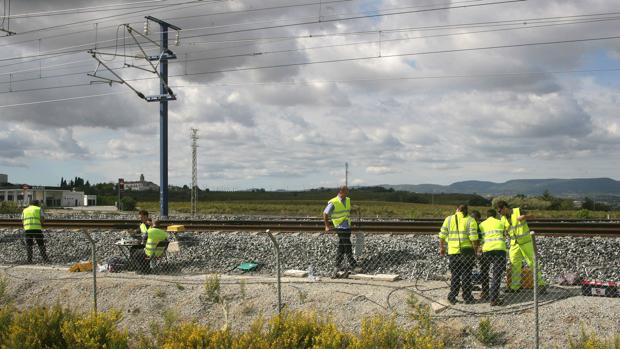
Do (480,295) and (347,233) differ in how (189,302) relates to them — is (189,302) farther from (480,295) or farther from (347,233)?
(480,295)

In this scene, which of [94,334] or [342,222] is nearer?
[94,334]

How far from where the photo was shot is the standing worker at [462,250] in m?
10.2

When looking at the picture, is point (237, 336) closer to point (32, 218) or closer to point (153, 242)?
point (153, 242)

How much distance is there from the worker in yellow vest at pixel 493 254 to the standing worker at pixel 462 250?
0.61ft

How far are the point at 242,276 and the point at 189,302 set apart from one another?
5.61 feet

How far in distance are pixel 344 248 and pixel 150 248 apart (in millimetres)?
4380

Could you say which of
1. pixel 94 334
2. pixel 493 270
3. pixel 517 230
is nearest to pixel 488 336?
pixel 493 270

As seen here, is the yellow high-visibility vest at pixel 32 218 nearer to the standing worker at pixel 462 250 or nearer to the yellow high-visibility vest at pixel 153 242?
the yellow high-visibility vest at pixel 153 242

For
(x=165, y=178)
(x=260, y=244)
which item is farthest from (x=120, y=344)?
(x=165, y=178)

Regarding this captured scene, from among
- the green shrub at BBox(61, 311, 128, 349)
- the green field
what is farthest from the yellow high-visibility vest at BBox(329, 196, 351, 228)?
the green field

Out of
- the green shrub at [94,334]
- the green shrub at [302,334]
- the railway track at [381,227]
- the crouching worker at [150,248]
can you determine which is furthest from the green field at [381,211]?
the green shrub at [94,334]

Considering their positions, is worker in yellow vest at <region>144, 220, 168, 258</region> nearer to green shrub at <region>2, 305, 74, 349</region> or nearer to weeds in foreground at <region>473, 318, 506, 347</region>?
green shrub at <region>2, 305, 74, 349</region>

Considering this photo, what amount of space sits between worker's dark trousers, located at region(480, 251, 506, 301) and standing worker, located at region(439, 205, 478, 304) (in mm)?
222

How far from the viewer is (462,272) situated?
1027cm
